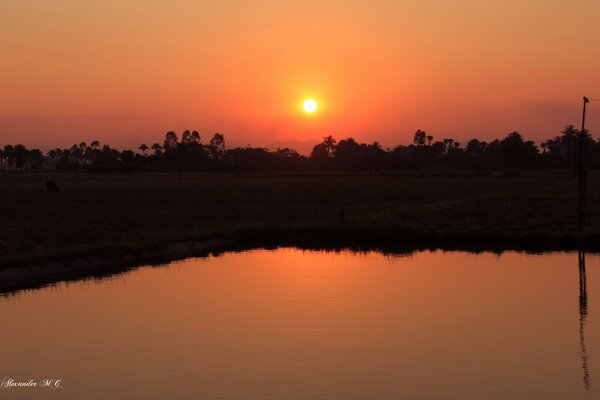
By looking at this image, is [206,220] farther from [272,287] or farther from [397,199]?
[397,199]

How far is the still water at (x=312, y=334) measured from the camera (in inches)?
468

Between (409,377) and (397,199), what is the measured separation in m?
43.4

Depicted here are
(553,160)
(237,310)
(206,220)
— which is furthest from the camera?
(553,160)

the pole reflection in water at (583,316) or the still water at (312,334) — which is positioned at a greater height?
the still water at (312,334)

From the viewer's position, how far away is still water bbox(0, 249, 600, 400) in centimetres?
1188

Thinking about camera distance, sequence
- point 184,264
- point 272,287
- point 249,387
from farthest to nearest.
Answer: point 184,264, point 272,287, point 249,387

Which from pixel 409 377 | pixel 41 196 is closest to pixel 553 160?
pixel 41 196

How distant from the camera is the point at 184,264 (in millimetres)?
25438

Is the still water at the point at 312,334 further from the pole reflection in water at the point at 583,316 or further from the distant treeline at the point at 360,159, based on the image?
the distant treeline at the point at 360,159

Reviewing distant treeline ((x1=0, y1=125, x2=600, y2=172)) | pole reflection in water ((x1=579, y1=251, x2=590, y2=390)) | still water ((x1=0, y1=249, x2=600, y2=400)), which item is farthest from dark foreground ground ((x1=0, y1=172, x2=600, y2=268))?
distant treeline ((x1=0, y1=125, x2=600, y2=172))

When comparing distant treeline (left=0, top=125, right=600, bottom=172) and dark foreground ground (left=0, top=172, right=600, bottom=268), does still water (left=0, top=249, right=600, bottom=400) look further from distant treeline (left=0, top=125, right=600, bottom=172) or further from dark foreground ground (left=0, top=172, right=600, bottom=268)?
distant treeline (left=0, top=125, right=600, bottom=172)

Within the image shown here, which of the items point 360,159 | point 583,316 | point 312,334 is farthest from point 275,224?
point 360,159

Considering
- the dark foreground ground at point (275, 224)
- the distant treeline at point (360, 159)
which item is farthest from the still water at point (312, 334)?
the distant treeline at point (360, 159)

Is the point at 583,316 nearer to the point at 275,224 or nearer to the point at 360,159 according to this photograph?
the point at 275,224
